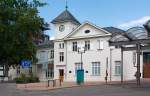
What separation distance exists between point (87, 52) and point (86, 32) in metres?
3.18

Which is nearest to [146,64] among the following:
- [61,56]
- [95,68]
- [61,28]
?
→ [95,68]

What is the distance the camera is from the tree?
205 feet

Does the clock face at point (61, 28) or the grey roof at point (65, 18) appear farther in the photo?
the clock face at point (61, 28)

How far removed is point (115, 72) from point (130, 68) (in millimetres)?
2316

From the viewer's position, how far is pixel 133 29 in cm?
3584

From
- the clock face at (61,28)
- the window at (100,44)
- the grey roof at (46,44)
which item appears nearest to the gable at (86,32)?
the window at (100,44)

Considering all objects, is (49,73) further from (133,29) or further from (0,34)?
(133,29)

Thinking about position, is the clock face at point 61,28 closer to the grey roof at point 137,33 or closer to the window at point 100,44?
the window at point 100,44

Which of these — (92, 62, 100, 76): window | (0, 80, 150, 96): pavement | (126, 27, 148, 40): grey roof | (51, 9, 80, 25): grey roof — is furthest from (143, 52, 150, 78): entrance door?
(0, 80, 150, 96): pavement

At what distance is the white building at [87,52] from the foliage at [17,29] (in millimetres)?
4920

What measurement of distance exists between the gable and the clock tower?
10.9 feet

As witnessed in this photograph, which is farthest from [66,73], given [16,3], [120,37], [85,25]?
[120,37]

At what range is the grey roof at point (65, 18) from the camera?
69.6 m

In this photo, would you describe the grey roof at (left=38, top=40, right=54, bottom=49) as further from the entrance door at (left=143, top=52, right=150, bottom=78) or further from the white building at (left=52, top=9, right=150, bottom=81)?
the entrance door at (left=143, top=52, right=150, bottom=78)
